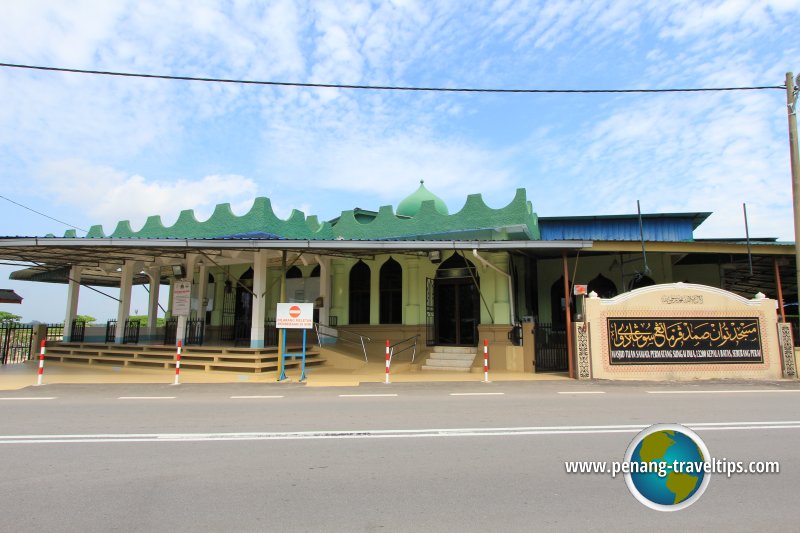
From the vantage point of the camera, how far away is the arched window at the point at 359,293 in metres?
19.8

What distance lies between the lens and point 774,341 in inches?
558

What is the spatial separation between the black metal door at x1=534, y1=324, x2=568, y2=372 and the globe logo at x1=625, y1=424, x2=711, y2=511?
1061cm

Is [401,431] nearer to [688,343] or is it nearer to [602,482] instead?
[602,482]

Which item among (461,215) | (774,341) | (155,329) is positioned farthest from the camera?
(155,329)

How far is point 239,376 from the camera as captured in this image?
14.3 m

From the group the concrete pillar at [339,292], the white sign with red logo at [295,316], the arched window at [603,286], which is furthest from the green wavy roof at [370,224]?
the white sign with red logo at [295,316]

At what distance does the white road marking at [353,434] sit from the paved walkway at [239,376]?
581cm

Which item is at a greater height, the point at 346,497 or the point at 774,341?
the point at 774,341

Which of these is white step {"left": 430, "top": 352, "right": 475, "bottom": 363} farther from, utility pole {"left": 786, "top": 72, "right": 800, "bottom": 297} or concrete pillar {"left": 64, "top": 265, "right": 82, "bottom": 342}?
concrete pillar {"left": 64, "top": 265, "right": 82, "bottom": 342}

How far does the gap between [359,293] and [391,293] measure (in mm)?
1383

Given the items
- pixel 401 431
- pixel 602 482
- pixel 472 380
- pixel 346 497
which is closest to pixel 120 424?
pixel 401 431

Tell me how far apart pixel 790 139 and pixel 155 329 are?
2291 cm

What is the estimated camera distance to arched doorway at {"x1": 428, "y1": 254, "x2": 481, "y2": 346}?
17344 mm

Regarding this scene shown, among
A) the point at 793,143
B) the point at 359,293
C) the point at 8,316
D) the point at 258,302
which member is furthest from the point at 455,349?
the point at 8,316
